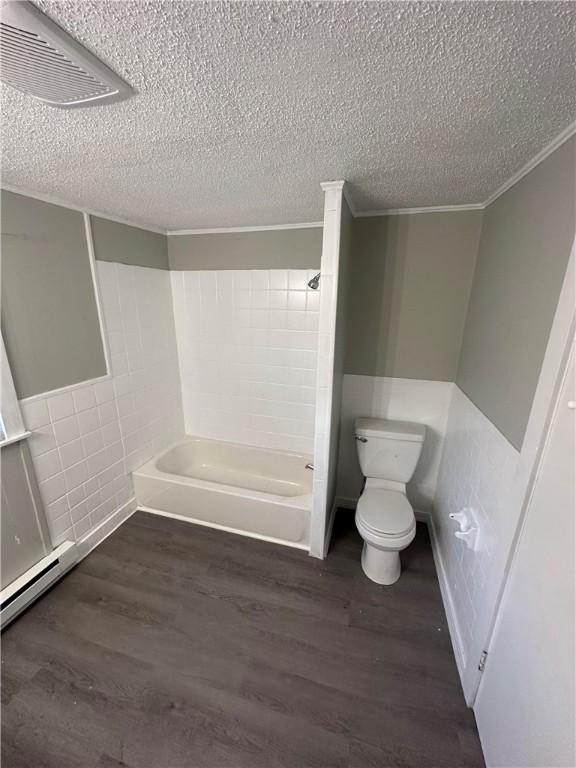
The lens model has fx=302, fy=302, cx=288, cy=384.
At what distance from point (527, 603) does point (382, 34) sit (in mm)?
1488

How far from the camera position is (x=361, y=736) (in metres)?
1.14

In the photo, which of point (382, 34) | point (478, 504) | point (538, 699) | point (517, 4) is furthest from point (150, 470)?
point (517, 4)

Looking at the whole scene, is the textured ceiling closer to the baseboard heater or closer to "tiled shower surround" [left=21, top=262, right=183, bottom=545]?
"tiled shower surround" [left=21, top=262, right=183, bottom=545]

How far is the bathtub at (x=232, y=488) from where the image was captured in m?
2.01

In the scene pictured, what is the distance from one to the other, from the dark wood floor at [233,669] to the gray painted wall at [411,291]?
131 cm

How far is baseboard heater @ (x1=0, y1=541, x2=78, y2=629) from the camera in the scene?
58.2 inches

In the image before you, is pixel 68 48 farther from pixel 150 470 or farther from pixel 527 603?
pixel 150 470

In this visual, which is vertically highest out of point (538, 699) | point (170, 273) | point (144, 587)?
point (170, 273)

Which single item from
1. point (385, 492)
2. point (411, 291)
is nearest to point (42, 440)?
point (385, 492)

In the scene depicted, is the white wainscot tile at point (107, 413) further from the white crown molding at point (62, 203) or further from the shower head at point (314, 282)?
the shower head at point (314, 282)

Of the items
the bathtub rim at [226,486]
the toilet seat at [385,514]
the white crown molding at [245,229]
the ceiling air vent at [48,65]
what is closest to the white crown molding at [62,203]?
the white crown molding at [245,229]

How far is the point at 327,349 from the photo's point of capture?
156 centimetres

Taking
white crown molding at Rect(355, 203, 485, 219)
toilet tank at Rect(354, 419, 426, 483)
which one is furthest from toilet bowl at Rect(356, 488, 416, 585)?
white crown molding at Rect(355, 203, 485, 219)

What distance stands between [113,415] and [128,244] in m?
1.18
